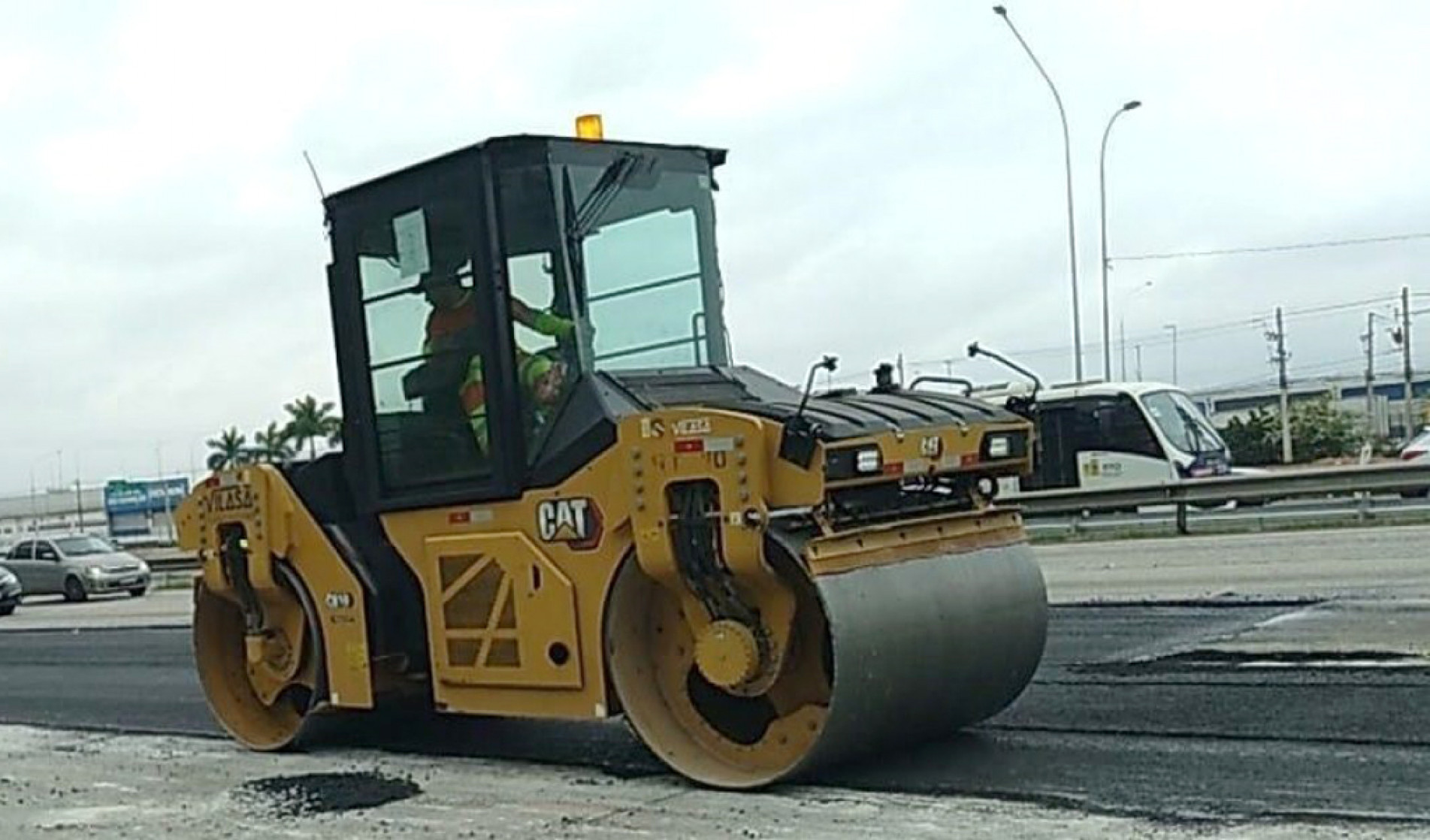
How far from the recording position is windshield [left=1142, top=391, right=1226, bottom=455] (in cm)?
3111

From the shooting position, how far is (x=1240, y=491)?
22484 mm

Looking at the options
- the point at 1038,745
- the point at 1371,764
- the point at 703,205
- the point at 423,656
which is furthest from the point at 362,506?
the point at 1371,764

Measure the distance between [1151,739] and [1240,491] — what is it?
15.3m

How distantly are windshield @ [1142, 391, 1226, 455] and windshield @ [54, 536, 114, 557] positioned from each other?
18.7 meters

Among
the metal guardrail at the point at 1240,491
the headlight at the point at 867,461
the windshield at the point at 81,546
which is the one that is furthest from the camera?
the windshield at the point at 81,546

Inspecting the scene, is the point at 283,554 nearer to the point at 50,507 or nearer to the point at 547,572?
the point at 547,572

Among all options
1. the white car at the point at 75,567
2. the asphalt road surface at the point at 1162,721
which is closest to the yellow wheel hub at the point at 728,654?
the asphalt road surface at the point at 1162,721

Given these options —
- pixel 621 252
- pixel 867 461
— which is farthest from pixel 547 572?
pixel 867 461

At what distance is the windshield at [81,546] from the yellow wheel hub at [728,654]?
93.8ft

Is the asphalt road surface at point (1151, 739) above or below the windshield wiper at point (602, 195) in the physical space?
below

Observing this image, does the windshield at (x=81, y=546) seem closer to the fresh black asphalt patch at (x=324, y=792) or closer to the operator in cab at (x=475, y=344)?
the fresh black asphalt patch at (x=324, y=792)

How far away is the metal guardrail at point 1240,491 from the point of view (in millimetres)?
21109

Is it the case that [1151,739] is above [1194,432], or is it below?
below

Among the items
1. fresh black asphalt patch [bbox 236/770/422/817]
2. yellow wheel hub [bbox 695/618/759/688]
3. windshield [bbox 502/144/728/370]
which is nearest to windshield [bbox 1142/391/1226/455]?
windshield [bbox 502/144/728/370]
